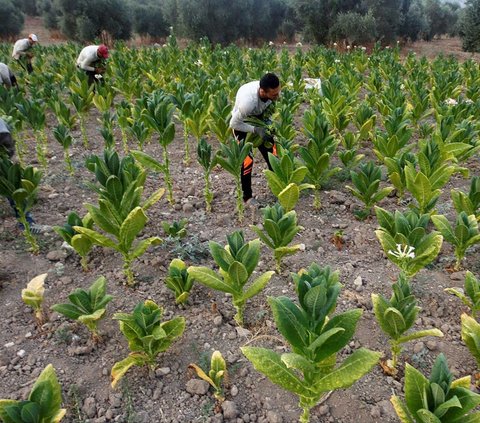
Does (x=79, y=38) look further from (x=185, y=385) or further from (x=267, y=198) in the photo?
(x=185, y=385)

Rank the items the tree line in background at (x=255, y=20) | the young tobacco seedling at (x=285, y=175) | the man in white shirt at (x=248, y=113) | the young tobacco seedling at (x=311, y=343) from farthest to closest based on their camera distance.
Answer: the tree line in background at (x=255, y=20)
the man in white shirt at (x=248, y=113)
the young tobacco seedling at (x=285, y=175)
the young tobacco seedling at (x=311, y=343)

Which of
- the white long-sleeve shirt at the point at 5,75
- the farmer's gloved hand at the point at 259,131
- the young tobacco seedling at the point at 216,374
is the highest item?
the white long-sleeve shirt at the point at 5,75

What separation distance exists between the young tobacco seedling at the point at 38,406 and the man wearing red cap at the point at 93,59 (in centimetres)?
832

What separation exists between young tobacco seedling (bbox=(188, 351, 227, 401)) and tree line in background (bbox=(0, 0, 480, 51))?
2292 cm

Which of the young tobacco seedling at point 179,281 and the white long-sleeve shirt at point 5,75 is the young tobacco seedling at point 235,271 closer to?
the young tobacco seedling at point 179,281

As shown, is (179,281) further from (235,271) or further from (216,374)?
(216,374)

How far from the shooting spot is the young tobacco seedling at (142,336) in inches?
114

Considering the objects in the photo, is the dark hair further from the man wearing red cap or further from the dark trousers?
the man wearing red cap

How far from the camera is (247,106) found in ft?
17.0

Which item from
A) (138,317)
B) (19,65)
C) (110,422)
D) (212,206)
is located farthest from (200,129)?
(19,65)

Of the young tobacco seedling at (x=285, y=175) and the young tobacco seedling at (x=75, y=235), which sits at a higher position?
the young tobacco seedling at (x=285, y=175)

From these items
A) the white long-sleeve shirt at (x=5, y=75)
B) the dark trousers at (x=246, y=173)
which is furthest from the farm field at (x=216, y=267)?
the white long-sleeve shirt at (x=5, y=75)

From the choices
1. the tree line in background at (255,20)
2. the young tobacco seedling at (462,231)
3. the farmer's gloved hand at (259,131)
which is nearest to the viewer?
the young tobacco seedling at (462,231)

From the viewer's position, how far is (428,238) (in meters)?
3.44
